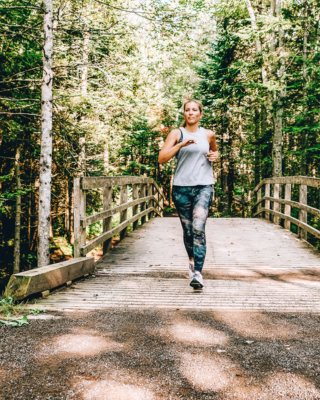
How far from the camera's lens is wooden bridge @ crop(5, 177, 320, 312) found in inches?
147

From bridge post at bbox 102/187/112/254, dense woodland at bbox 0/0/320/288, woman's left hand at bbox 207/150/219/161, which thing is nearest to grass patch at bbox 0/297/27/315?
woman's left hand at bbox 207/150/219/161

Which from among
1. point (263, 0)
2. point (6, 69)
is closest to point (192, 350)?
→ point (6, 69)

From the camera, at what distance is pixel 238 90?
724 inches

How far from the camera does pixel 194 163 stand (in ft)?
13.2

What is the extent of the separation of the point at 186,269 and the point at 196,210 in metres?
1.70

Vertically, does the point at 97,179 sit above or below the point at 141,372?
above

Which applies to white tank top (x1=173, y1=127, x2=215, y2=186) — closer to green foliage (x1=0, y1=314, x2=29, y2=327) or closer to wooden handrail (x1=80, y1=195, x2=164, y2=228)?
wooden handrail (x1=80, y1=195, x2=164, y2=228)

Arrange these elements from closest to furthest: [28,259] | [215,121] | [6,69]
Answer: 1. [6,69]
2. [28,259]
3. [215,121]

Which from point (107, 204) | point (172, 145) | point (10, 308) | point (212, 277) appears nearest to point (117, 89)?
point (107, 204)

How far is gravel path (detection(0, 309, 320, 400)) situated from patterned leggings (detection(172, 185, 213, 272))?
0.92 metres

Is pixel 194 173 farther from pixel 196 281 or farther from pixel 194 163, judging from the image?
pixel 196 281

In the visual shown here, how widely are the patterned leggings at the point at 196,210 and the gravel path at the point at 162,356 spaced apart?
3.01 ft

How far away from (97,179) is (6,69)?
3.79 m

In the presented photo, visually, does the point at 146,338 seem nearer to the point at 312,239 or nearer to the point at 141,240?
the point at 141,240
